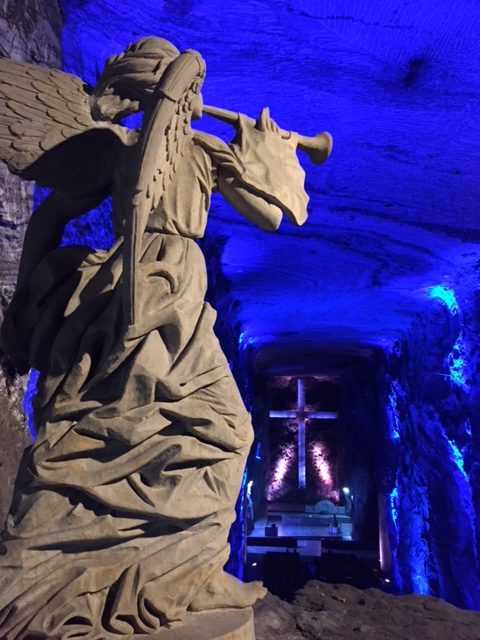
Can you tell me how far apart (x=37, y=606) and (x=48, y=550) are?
0.33 ft

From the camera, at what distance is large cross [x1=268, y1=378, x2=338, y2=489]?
387 inches

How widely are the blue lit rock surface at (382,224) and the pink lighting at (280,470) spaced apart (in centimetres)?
298

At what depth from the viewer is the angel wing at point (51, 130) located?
129 cm

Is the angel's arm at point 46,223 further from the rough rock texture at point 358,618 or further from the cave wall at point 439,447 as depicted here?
the cave wall at point 439,447

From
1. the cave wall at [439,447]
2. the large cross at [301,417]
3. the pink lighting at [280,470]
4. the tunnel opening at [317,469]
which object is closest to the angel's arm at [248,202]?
the cave wall at [439,447]

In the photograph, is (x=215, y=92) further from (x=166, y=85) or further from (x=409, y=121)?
(x=166, y=85)

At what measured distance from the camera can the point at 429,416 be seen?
214 inches

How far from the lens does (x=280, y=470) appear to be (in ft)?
33.0

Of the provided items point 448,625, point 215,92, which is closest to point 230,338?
point 215,92

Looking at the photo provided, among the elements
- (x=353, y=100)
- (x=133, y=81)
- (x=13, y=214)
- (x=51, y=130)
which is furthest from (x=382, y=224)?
(x=51, y=130)

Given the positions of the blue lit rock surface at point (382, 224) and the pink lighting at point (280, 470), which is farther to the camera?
the pink lighting at point (280, 470)

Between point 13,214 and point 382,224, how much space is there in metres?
2.28

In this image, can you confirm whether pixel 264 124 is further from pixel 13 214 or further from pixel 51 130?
pixel 13 214

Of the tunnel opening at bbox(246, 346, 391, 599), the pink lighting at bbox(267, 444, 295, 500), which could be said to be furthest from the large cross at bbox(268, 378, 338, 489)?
the pink lighting at bbox(267, 444, 295, 500)
